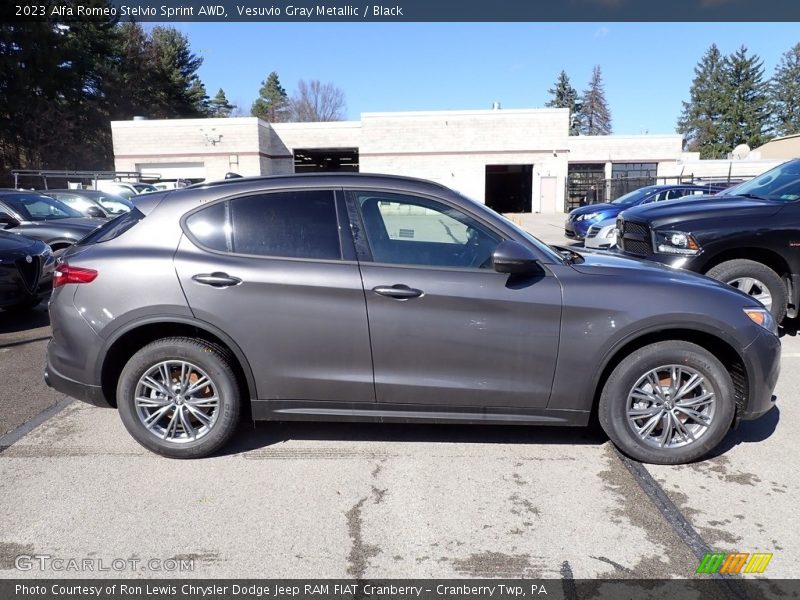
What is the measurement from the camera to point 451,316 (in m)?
3.45

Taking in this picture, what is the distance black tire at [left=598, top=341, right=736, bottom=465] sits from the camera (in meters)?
3.50

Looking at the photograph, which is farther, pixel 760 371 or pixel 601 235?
pixel 601 235

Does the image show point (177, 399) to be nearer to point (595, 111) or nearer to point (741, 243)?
point (741, 243)

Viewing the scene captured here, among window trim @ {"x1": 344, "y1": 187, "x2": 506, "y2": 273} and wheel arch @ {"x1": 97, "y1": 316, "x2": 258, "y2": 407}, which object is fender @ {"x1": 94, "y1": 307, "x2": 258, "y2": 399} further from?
window trim @ {"x1": 344, "y1": 187, "x2": 506, "y2": 273}

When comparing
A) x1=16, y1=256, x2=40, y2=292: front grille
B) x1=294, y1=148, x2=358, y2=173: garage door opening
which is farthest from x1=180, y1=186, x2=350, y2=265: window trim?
x1=294, y1=148, x2=358, y2=173: garage door opening

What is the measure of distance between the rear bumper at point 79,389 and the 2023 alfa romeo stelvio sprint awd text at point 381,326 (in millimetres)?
14

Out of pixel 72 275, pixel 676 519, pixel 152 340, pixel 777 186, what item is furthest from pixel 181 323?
pixel 777 186

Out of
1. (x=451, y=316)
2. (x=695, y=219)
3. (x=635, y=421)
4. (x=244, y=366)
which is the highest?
(x=695, y=219)

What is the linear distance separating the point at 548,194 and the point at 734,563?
38299mm

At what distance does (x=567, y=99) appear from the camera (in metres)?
94.5

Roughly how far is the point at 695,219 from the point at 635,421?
3509 mm

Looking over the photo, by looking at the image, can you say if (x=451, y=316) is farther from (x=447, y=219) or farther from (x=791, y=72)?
(x=791, y=72)

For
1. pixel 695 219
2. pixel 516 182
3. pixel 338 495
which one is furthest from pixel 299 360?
pixel 516 182

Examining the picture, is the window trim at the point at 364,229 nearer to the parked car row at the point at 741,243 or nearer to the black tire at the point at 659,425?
the black tire at the point at 659,425
